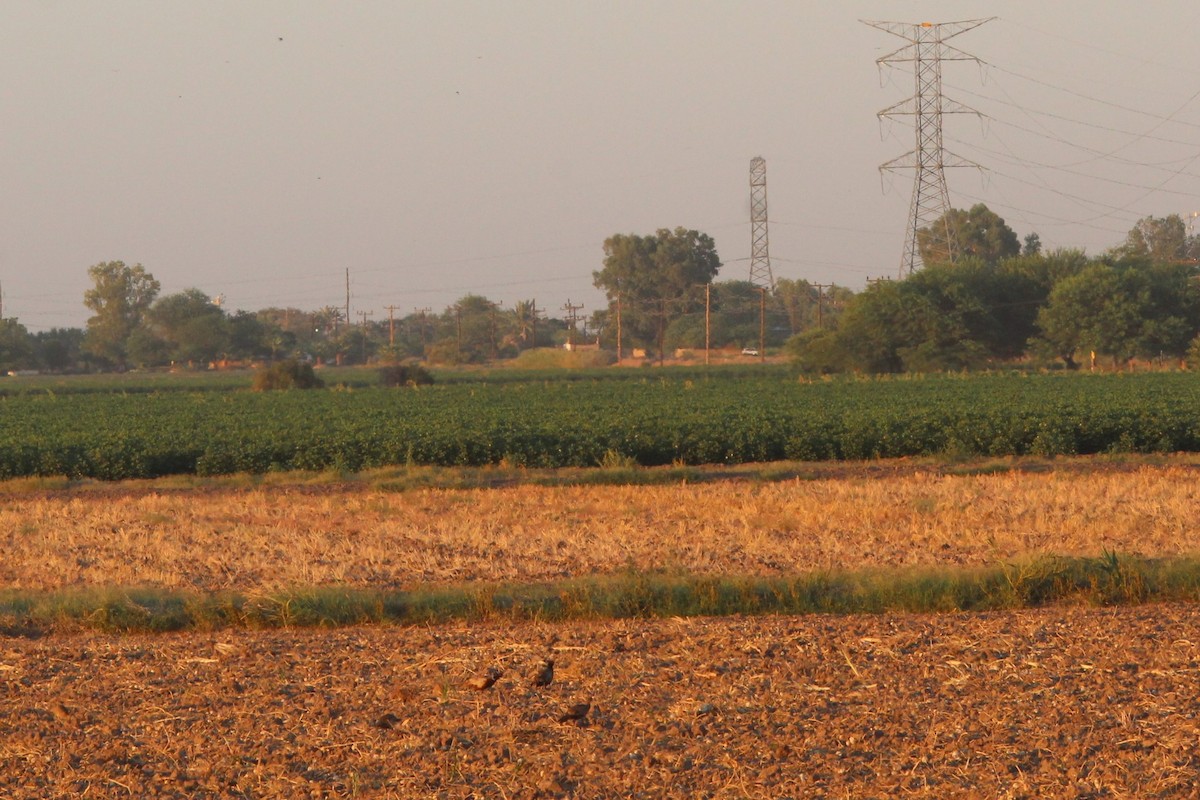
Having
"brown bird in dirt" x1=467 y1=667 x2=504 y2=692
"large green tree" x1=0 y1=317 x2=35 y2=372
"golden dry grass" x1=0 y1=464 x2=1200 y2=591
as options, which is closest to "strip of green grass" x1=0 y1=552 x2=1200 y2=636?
"golden dry grass" x1=0 y1=464 x2=1200 y2=591

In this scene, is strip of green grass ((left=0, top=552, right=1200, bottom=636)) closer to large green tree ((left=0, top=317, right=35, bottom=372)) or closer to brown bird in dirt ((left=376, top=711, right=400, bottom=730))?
brown bird in dirt ((left=376, top=711, right=400, bottom=730))

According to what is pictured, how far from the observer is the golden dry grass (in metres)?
14.3

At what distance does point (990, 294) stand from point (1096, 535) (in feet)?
210

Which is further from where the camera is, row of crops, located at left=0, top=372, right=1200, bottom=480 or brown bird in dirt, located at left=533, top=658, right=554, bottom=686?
row of crops, located at left=0, top=372, right=1200, bottom=480

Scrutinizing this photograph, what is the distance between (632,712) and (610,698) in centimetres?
35

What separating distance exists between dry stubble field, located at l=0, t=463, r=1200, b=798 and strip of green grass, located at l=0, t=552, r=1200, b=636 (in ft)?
1.73

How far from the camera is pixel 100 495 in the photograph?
2339cm

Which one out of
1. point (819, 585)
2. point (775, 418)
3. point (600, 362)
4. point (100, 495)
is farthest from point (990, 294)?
point (819, 585)

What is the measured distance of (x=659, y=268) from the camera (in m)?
144

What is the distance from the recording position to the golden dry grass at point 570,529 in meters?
14.3

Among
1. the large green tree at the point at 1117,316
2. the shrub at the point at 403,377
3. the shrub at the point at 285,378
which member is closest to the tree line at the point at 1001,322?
the large green tree at the point at 1117,316

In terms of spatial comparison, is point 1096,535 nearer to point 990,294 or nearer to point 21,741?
point 21,741

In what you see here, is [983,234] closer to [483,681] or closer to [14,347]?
[14,347]

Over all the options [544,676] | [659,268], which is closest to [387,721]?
[544,676]
